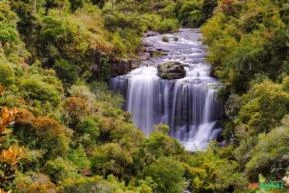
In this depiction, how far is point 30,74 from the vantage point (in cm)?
2262

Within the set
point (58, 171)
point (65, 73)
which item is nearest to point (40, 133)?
point (58, 171)

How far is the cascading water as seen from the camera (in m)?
27.4

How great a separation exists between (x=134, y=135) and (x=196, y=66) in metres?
9.71

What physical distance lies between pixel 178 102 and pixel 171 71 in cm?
213

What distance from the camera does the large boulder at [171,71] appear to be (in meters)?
29.1

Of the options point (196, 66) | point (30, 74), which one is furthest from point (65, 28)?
point (196, 66)

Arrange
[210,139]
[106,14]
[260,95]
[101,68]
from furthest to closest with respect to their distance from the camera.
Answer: [106,14] → [101,68] → [210,139] → [260,95]

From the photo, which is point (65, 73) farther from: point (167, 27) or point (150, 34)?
point (167, 27)

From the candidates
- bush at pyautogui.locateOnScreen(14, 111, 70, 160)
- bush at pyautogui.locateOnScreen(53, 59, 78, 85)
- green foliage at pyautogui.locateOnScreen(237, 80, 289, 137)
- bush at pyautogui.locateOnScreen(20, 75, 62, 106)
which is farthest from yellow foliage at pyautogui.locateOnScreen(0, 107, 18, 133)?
bush at pyautogui.locateOnScreen(53, 59, 78, 85)

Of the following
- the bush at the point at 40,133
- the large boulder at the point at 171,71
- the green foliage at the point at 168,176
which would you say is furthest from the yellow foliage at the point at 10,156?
the large boulder at the point at 171,71

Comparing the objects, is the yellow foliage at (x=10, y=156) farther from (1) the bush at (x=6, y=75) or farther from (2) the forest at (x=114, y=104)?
(1) the bush at (x=6, y=75)

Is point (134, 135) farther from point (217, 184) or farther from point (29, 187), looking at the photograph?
point (29, 187)

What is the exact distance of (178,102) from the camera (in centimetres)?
2827

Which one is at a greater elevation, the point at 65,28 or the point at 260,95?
the point at 65,28
